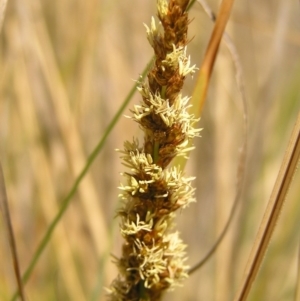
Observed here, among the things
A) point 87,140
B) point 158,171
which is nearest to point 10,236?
point 158,171

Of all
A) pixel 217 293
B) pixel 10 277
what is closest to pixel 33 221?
pixel 10 277

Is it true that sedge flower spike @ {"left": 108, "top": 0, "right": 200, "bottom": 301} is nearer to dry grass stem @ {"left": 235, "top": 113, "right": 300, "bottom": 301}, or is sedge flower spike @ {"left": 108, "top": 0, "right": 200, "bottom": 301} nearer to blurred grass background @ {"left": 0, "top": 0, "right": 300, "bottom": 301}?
dry grass stem @ {"left": 235, "top": 113, "right": 300, "bottom": 301}

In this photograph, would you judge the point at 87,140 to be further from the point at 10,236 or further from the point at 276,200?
the point at 276,200

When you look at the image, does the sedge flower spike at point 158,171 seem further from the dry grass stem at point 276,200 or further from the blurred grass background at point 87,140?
the blurred grass background at point 87,140

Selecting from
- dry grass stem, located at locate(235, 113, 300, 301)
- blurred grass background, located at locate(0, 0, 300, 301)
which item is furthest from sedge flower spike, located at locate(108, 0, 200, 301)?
blurred grass background, located at locate(0, 0, 300, 301)

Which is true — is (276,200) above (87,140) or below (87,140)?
above

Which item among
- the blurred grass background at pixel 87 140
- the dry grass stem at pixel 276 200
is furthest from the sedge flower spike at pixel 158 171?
the blurred grass background at pixel 87 140

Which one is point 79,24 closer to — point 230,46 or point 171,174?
point 230,46
